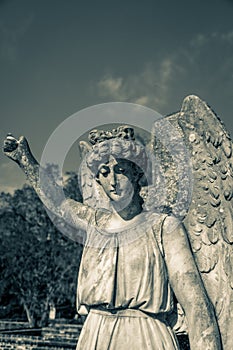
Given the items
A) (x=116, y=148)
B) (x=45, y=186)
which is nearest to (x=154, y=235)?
(x=116, y=148)

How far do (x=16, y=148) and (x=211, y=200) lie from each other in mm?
1131

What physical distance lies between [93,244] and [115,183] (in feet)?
1.19

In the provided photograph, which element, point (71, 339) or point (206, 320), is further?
point (71, 339)

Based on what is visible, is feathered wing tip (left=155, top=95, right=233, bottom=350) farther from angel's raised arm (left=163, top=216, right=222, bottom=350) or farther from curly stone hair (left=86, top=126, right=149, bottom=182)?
curly stone hair (left=86, top=126, right=149, bottom=182)

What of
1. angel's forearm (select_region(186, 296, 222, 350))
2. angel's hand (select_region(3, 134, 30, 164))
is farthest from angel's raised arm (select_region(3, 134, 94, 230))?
angel's forearm (select_region(186, 296, 222, 350))

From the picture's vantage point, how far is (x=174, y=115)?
3.10m

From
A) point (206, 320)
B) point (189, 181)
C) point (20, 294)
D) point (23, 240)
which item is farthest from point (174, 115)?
point (20, 294)

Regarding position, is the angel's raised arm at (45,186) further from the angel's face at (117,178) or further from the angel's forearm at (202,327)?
the angel's forearm at (202,327)

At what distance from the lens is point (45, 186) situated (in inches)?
125

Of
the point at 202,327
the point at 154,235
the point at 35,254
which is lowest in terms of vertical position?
the point at 202,327

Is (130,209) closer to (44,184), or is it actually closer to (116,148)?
(116,148)

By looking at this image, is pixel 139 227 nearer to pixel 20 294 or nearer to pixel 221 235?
pixel 221 235

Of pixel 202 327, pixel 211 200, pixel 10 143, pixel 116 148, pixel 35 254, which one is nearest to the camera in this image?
pixel 202 327

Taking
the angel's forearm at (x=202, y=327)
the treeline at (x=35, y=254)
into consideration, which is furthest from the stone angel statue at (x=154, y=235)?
the treeline at (x=35, y=254)
